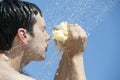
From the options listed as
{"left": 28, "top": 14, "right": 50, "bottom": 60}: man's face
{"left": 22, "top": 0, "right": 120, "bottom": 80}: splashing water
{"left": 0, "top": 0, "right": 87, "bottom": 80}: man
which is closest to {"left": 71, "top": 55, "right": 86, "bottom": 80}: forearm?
{"left": 0, "top": 0, "right": 87, "bottom": 80}: man

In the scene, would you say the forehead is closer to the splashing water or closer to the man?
the man

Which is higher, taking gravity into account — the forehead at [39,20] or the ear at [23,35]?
the forehead at [39,20]

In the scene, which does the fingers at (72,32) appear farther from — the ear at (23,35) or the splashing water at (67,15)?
the splashing water at (67,15)

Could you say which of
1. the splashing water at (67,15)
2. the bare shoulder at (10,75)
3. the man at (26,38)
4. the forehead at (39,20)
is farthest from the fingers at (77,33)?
the splashing water at (67,15)

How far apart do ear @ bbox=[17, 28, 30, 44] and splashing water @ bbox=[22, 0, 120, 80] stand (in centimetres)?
42

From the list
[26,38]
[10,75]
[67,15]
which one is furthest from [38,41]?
[67,15]

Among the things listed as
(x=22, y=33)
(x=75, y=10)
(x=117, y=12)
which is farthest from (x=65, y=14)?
(x=22, y=33)

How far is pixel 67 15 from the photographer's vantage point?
76.2 inches

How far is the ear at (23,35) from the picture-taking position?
1.18 meters

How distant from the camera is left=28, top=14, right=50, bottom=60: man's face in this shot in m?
1.22

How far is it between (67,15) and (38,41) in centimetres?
72

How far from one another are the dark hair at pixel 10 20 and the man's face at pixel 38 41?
4cm

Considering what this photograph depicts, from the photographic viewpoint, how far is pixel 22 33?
1.18 metres

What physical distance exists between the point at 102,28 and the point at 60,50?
3.15 feet
